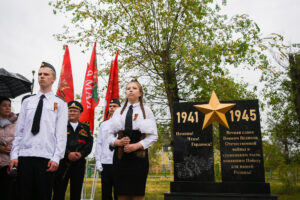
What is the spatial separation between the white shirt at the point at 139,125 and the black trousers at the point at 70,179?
61.5 inches

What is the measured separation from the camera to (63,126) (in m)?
2.89

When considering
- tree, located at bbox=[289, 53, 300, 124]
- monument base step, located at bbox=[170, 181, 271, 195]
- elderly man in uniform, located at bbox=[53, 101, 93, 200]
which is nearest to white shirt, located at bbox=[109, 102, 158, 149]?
elderly man in uniform, located at bbox=[53, 101, 93, 200]

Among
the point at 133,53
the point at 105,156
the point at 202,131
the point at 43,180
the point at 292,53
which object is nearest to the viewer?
the point at 43,180

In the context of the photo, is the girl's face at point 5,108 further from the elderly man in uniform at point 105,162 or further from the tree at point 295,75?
the tree at point 295,75

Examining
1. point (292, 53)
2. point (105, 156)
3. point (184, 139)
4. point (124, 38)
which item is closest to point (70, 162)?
point (105, 156)

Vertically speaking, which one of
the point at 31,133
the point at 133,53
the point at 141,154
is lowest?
the point at 141,154

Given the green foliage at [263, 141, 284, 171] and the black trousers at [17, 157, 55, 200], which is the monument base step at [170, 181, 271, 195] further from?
the green foliage at [263, 141, 284, 171]

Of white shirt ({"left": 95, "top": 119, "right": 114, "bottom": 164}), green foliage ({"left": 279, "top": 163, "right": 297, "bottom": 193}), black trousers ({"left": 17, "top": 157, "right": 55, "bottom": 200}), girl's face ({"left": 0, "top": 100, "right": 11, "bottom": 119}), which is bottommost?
green foliage ({"left": 279, "top": 163, "right": 297, "bottom": 193})

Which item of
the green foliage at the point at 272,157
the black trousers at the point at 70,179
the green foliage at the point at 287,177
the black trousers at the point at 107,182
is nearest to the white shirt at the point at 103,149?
the black trousers at the point at 107,182

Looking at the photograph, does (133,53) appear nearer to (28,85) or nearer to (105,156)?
(28,85)

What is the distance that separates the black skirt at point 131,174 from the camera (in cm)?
271

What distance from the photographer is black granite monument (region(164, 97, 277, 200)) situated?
5.36 metres

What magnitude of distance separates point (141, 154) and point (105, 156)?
88.5 inches

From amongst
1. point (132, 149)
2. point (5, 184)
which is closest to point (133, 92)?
point (132, 149)
